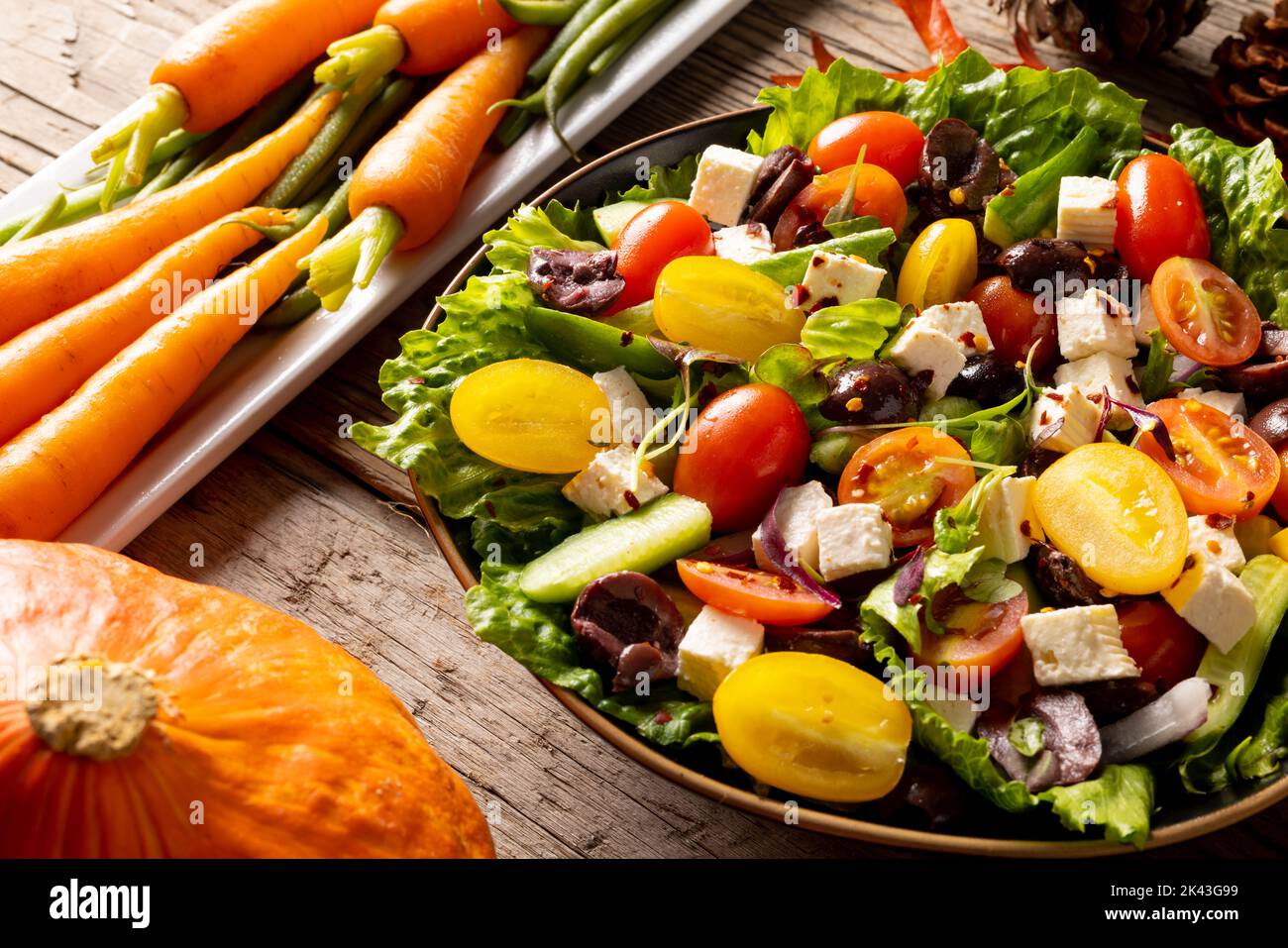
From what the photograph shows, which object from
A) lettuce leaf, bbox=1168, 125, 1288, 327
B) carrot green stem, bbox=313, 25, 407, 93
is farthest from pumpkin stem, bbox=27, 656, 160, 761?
lettuce leaf, bbox=1168, 125, 1288, 327

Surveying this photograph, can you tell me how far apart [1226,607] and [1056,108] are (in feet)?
3.66

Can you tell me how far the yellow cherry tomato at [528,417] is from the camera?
200 cm

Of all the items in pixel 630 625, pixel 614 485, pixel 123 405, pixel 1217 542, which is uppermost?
→ pixel 1217 542

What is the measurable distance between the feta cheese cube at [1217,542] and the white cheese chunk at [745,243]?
2.77ft

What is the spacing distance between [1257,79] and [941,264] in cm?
114

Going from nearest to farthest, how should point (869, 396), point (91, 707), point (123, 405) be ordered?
1. point (91, 707)
2. point (869, 396)
3. point (123, 405)

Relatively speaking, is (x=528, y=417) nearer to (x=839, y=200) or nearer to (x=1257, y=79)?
(x=839, y=200)

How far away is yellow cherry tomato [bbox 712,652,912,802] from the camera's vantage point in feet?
5.47

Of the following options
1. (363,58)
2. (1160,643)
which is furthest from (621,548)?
(363,58)

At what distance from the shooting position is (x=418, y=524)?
7.74ft

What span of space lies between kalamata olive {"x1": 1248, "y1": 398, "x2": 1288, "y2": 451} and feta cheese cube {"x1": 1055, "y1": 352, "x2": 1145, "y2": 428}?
0.18 metres

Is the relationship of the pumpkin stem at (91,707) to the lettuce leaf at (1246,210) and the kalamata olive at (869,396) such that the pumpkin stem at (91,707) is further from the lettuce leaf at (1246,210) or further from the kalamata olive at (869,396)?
the lettuce leaf at (1246,210)

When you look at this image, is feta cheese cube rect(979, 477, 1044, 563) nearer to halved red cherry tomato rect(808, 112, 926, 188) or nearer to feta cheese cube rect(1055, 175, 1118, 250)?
feta cheese cube rect(1055, 175, 1118, 250)

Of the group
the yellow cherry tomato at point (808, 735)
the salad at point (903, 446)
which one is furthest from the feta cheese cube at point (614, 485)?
the yellow cherry tomato at point (808, 735)
